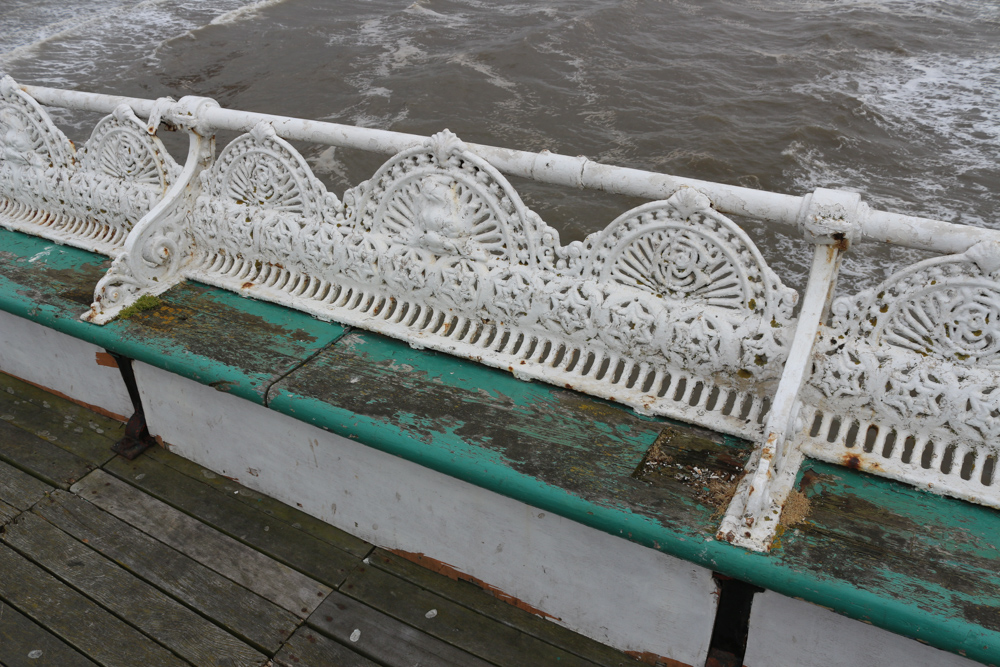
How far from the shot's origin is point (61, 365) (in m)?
3.77

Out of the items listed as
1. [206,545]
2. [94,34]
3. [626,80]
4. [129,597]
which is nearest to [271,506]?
[206,545]

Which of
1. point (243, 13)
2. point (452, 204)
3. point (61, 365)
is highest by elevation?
point (452, 204)

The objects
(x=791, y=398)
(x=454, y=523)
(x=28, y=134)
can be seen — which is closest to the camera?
(x=791, y=398)

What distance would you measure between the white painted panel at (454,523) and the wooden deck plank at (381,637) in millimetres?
280

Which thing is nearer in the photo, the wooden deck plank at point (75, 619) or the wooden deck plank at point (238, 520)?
the wooden deck plank at point (75, 619)

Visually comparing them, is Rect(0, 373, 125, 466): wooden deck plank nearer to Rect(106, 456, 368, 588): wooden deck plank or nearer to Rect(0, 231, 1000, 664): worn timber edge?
Rect(106, 456, 368, 588): wooden deck plank

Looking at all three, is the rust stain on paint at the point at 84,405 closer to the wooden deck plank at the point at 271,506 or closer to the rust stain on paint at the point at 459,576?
the wooden deck plank at the point at 271,506

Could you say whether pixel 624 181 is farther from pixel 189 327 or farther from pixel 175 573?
pixel 175 573

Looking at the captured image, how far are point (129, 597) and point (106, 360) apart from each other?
116cm

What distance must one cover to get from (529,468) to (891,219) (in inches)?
49.8

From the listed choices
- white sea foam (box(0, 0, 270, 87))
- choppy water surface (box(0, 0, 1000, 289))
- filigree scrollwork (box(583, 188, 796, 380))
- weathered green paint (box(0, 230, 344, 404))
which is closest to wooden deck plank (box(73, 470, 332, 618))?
weathered green paint (box(0, 230, 344, 404))

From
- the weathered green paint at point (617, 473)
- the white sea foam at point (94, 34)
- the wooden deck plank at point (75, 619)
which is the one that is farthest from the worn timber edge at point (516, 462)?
the white sea foam at point (94, 34)

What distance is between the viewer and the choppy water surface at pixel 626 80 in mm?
7742

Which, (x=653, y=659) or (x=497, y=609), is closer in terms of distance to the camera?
(x=653, y=659)
